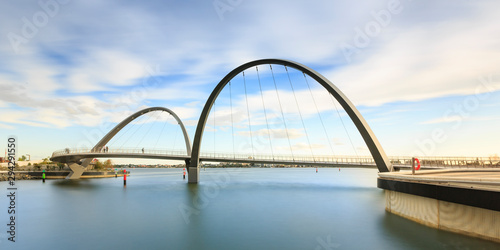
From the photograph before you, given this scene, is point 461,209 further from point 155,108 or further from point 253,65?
point 155,108

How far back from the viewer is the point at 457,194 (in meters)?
11.8

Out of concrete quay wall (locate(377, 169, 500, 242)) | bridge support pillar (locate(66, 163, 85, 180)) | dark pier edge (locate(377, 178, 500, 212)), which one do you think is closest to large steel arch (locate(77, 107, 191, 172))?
bridge support pillar (locate(66, 163, 85, 180))

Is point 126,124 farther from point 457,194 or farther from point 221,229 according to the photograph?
point 457,194

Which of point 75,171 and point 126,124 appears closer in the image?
point 75,171

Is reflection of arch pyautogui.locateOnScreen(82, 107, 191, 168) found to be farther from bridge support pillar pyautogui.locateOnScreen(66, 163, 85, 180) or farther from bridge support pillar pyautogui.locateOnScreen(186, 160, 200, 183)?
bridge support pillar pyautogui.locateOnScreen(186, 160, 200, 183)

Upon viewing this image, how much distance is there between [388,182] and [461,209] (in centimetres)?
587

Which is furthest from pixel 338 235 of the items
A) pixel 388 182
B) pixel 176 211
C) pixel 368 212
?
pixel 176 211

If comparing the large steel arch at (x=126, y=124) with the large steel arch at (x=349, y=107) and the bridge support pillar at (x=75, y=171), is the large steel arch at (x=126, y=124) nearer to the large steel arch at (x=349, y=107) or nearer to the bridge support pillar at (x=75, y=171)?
the bridge support pillar at (x=75, y=171)

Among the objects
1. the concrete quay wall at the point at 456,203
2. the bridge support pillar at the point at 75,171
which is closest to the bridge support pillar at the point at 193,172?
the bridge support pillar at the point at 75,171

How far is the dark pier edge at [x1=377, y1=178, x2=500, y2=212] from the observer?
10242 mm

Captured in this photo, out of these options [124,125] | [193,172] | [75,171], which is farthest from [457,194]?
[75,171]

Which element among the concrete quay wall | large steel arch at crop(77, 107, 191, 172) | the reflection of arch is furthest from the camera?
the reflection of arch

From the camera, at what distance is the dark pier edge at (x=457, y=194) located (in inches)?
403

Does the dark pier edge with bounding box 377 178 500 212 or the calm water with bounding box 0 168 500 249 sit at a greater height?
the dark pier edge with bounding box 377 178 500 212
